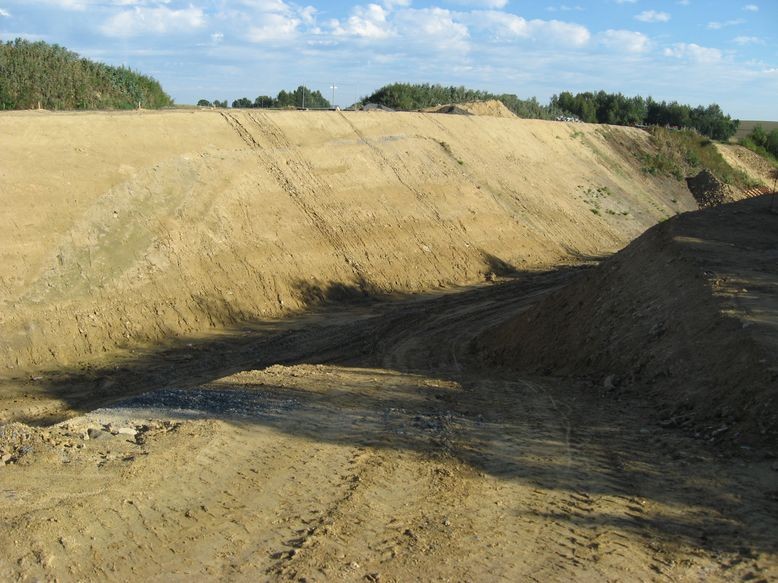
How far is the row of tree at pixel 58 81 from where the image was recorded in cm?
3094

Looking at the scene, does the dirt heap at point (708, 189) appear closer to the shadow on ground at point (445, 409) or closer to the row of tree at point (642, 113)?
the row of tree at point (642, 113)

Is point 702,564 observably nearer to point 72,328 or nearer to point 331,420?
point 331,420

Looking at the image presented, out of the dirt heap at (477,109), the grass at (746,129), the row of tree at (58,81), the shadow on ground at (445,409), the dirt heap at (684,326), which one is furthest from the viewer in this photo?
the grass at (746,129)

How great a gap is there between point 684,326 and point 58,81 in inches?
1097

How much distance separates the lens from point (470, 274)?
26453mm

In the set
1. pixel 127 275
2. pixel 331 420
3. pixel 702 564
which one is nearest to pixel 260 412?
pixel 331 420

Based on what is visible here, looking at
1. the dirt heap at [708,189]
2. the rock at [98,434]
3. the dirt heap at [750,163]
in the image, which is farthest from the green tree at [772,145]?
the rock at [98,434]

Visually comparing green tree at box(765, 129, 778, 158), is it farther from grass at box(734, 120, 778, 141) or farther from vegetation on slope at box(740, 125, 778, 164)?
grass at box(734, 120, 778, 141)

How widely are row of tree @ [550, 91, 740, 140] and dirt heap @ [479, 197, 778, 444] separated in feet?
157

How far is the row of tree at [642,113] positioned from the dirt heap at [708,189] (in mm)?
18492

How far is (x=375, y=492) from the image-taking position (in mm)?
7590

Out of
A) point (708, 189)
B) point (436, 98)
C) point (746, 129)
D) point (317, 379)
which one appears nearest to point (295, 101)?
point (436, 98)

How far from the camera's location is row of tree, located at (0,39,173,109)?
102 feet

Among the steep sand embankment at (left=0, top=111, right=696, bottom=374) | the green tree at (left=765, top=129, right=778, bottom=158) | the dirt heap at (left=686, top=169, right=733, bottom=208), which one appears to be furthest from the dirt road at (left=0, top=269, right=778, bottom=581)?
the green tree at (left=765, top=129, right=778, bottom=158)
